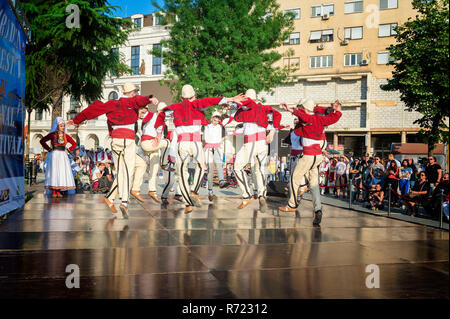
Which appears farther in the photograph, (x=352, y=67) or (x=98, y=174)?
(x=352, y=67)

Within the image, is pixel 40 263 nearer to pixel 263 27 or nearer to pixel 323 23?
pixel 263 27

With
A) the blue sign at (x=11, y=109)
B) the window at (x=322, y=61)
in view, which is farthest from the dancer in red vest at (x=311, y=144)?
the window at (x=322, y=61)

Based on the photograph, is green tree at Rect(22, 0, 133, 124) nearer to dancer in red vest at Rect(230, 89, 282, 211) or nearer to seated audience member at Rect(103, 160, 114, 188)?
seated audience member at Rect(103, 160, 114, 188)

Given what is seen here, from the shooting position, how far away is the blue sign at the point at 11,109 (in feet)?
24.2

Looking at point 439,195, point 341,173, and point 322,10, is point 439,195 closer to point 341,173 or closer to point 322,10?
point 341,173

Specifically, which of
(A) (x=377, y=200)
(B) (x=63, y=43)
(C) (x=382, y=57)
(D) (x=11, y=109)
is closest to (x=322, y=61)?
(C) (x=382, y=57)

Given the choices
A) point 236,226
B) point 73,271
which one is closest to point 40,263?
point 73,271

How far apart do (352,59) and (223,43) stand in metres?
18.9

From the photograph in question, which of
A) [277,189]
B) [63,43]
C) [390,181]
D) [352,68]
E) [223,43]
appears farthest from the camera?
[352,68]

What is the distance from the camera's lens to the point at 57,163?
11977 millimetres

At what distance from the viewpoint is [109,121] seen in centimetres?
807

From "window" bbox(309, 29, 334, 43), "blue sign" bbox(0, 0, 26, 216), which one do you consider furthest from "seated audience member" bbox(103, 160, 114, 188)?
"window" bbox(309, 29, 334, 43)

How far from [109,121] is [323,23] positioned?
1498 inches

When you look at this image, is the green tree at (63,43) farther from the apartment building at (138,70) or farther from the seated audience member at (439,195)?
the apartment building at (138,70)
